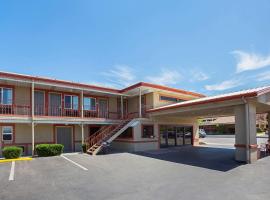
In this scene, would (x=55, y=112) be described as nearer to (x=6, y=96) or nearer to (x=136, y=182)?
(x=6, y=96)

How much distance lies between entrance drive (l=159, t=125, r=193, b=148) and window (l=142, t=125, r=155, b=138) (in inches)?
42.5

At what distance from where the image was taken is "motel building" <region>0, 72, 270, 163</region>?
12.6 meters

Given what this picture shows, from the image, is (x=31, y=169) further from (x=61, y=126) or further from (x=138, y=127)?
(x=138, y=127)

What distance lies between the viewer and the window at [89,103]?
1981cm

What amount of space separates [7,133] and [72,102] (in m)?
5.57

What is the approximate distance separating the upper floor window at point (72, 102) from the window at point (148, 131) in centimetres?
646

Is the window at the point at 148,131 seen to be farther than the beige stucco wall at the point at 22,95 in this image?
Yes

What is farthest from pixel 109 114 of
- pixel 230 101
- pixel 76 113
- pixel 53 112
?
pixel 230 101

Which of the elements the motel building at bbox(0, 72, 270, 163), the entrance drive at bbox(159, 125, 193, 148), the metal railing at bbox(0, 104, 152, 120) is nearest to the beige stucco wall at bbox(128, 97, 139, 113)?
the motel building at bbox(0, 72, 270, 163)

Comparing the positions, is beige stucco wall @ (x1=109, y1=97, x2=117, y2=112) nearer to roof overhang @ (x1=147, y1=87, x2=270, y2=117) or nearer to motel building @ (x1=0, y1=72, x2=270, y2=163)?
motel building @ (x1=0, y1=72, x2=270, y2=163)

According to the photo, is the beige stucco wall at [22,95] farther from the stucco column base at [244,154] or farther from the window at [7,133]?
the stucco column base at [244,154]

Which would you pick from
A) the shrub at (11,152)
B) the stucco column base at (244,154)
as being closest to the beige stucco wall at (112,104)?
the shrub at (11,152)

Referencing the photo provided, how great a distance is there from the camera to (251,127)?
12.1 meters

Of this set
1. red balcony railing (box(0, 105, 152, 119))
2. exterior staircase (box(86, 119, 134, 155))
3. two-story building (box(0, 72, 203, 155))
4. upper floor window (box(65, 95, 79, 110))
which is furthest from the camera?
upper floor window (box(65, 95, 79, 110))
